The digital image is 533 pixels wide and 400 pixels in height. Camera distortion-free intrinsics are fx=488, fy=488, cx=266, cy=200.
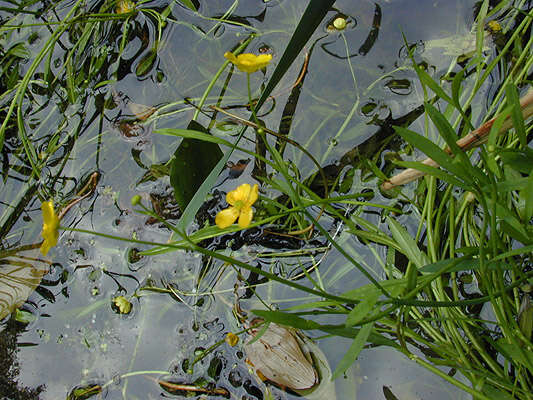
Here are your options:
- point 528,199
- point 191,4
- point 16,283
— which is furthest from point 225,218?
point 191,4

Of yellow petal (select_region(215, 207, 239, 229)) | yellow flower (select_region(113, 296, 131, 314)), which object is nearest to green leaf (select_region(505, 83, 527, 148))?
yellow petal (select_region(215, 207, 239, 229))

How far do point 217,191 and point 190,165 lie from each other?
4.5 inches

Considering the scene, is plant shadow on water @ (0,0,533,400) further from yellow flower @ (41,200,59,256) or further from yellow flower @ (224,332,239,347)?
yellow flower @ (41,200,59,256)

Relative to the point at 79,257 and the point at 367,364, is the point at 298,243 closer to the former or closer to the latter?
the point at 367,364

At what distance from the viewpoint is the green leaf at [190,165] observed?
1142 mm

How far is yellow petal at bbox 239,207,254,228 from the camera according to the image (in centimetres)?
85

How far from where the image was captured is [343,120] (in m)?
1.25

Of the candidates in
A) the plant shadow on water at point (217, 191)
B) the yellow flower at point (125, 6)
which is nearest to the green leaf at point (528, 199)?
the plant shadow on water at point (217, 191)

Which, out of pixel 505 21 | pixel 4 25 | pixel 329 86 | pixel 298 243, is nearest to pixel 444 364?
pixel 298 243

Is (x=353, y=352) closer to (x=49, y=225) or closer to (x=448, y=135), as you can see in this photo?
(x=448, y=135)

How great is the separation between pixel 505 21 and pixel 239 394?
44.2 inches

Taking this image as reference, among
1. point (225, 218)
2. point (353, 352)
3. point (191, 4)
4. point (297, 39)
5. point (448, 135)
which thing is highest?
point (191, 4)

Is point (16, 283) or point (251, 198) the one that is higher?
point (251, 198)

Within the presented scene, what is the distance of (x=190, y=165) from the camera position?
1.16 m
